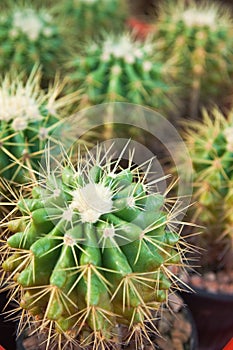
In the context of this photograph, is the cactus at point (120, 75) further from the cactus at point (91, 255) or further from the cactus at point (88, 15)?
the cactus at point (91, 255)

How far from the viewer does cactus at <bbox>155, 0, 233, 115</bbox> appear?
192 centimetres

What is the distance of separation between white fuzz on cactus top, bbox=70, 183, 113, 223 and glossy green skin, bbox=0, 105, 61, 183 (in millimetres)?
276

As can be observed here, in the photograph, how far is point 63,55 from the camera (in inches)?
74.7

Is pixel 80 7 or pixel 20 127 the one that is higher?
pixel 80 7

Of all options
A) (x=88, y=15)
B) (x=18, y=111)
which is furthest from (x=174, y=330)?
(x=88, y=15)

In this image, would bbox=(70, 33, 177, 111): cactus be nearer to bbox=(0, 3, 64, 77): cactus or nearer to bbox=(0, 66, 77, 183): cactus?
bbox=(0, 3, 64, 77): cactus

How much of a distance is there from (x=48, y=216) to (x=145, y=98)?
0.84 meters

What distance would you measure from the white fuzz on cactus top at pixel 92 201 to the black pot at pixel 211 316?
1.95 ft

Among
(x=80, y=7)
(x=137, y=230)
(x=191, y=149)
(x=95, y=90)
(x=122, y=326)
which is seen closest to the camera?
(x=137, y=230)

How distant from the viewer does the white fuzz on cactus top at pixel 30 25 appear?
1.75 m

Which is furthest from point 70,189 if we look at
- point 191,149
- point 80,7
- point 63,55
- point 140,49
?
point 80,7

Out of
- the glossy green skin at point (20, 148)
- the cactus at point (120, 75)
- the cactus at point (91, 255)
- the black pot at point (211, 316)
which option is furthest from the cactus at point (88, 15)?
the cactus at point (91, 255)

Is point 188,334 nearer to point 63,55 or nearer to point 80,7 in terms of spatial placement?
point 63,55

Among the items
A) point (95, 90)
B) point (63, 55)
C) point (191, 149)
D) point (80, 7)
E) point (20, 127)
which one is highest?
point (80, 7)
